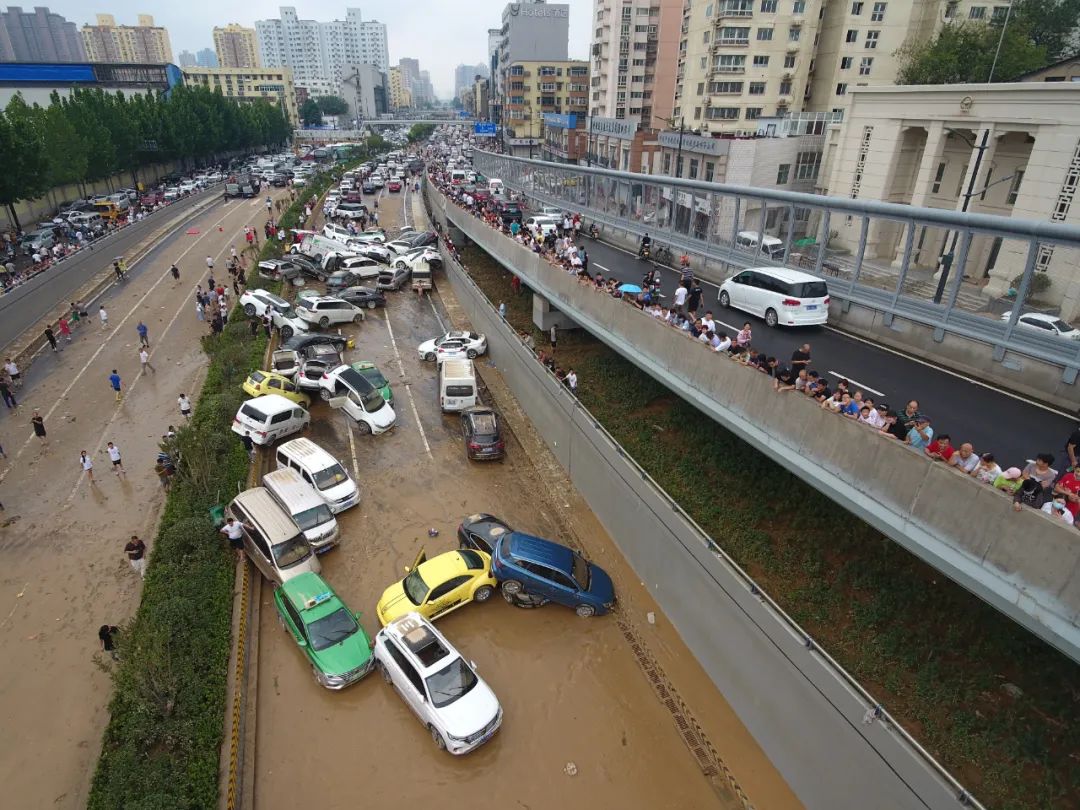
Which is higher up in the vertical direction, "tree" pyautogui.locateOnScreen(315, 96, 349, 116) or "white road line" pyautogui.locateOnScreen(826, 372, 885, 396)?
"tree" pyautogui.locateOnScreen(315, 96, 349, 116)

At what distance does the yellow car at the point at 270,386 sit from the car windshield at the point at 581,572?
13.0 meters

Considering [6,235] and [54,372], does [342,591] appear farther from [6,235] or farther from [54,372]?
[6,235]

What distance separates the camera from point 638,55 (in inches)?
2822

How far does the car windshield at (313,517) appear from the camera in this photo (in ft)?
50.4

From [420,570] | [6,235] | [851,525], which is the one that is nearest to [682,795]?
[851,525]

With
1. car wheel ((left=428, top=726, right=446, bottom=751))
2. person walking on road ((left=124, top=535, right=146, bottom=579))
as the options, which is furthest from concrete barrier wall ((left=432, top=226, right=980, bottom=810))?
person walking on road ((left=124, top=535, right=146, bottom=579))

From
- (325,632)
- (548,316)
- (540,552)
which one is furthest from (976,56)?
(325,632)

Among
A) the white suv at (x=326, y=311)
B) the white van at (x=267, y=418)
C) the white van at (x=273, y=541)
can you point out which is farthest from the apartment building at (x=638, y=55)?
the white van at (x=273, y=541)

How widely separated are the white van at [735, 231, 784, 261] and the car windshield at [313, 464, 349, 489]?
14.4 metres

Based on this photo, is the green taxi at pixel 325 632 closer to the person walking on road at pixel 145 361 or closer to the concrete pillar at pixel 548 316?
the concrete pillar at pixel 548 316

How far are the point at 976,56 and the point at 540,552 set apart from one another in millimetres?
46509

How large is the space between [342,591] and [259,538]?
7.58 ft

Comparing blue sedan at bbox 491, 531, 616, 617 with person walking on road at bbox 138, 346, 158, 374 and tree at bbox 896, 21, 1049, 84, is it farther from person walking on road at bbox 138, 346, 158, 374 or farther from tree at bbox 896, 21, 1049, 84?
tree at bbox 896, 21, 1049, 84

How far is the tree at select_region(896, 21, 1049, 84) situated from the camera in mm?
38594
